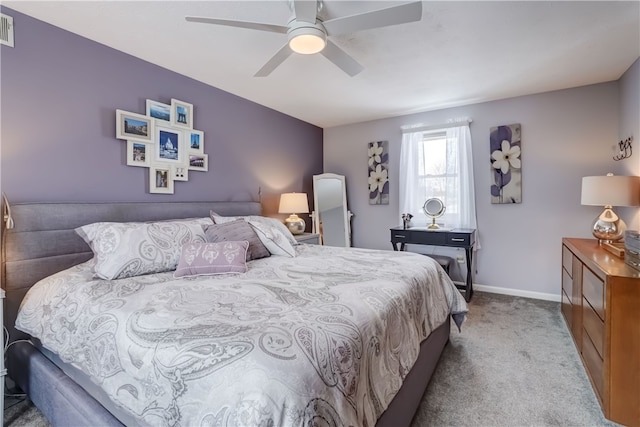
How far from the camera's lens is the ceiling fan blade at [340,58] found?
6.33ft

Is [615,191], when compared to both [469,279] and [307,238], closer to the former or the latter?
[469,279]

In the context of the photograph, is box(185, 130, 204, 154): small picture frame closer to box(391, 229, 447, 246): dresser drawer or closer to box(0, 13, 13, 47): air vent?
box(0, 13, 13, 47): air vent

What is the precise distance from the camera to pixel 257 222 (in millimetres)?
2646

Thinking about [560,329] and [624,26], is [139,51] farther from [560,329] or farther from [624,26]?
[560,329]

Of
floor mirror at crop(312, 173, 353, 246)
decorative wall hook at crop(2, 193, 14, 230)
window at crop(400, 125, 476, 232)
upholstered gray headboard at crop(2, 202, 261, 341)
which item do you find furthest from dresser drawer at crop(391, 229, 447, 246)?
decorative wall hook at crop(2, 193, 14, 230)

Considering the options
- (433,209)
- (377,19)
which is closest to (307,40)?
(377,19)

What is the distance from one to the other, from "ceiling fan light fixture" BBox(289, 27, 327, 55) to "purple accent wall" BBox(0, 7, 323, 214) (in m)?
1.55

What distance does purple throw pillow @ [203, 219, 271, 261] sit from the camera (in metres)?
2.23

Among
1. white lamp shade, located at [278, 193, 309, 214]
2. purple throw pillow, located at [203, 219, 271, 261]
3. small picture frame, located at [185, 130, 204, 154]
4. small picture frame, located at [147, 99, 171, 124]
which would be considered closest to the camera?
purple throw pillow, located at [203, 219, 271, 261]

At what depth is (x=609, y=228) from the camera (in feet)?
8.18

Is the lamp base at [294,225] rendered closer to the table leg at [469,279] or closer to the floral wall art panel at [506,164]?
the table leg at [469,279]

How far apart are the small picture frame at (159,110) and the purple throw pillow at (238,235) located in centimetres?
116

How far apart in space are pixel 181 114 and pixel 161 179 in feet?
2.18

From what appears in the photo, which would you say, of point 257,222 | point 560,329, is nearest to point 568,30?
point 560,329
